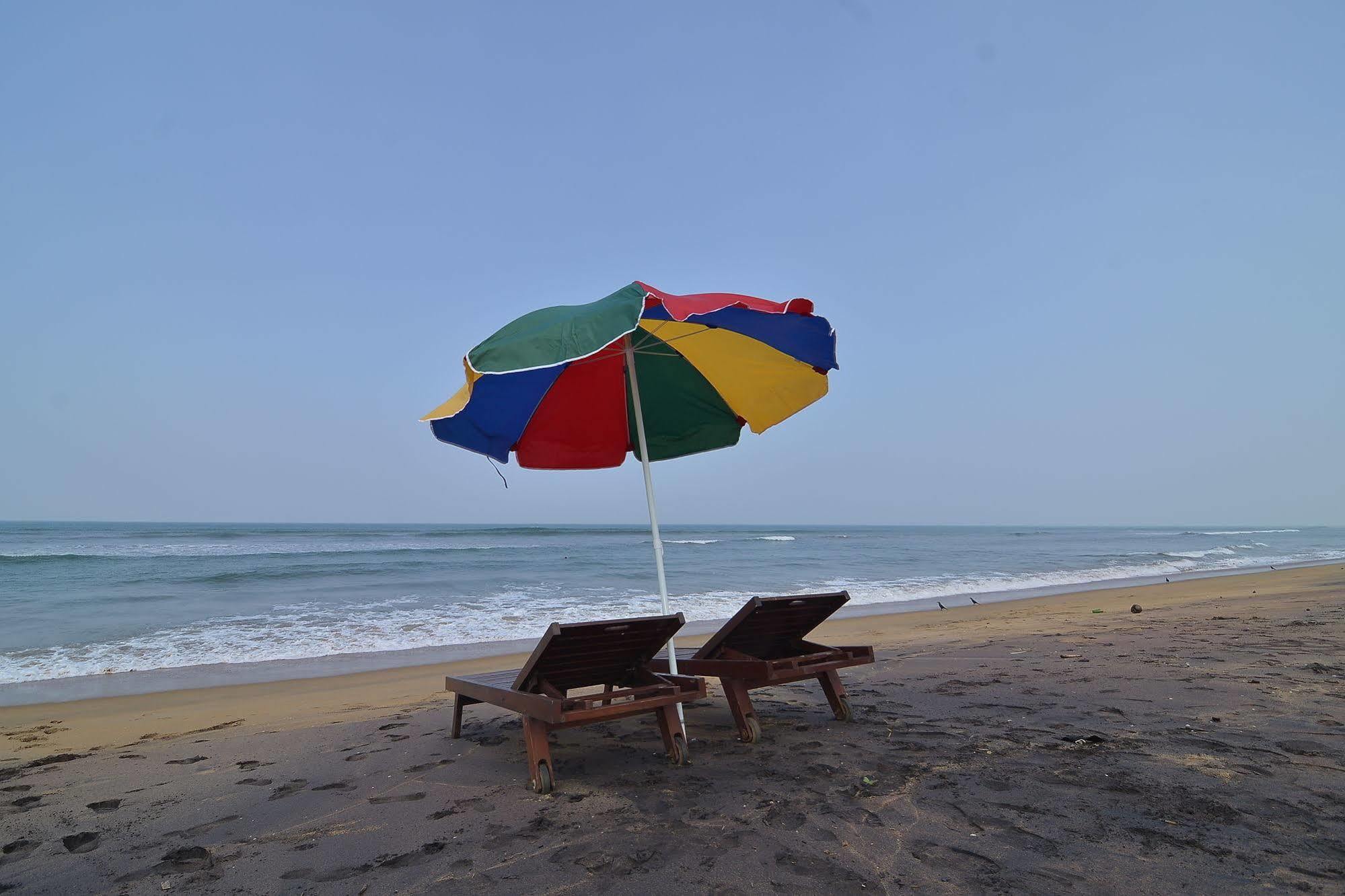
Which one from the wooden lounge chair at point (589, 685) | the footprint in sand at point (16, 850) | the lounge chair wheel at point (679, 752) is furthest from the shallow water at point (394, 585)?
the lounge chair wheel at point (679, 752)

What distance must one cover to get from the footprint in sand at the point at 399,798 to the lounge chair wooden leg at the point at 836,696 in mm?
2633

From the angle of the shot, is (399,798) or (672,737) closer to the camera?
(399,798)

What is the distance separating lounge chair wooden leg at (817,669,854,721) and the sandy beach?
0.42 feet

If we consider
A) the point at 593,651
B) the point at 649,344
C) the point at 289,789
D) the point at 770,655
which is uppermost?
the point at 649,344

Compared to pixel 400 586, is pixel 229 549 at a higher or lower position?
higher

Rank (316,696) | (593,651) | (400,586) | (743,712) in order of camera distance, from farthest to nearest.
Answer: (400,586)
(316,696)
(743,712)
(593,651)

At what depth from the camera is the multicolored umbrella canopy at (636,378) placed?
3572 millimetres

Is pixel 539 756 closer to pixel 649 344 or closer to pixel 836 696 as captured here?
pixel 836 696

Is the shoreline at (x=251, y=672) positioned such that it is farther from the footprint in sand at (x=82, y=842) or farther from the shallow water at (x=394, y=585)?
the footprint in sand at (x=82, y=842)

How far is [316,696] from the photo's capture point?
7613mm

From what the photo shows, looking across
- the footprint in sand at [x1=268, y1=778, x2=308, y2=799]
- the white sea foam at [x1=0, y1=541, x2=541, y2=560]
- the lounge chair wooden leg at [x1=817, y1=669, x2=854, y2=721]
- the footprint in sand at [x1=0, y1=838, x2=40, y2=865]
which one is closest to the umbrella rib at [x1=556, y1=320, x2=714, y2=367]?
the lounge chair wooden leg at [x1=817, y1=669, x2=854, y2=721]

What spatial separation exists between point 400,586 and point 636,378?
15.8 meters

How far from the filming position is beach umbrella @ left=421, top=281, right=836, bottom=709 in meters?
3.58

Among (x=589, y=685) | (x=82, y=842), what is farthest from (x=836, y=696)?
(x=82, y=842)
